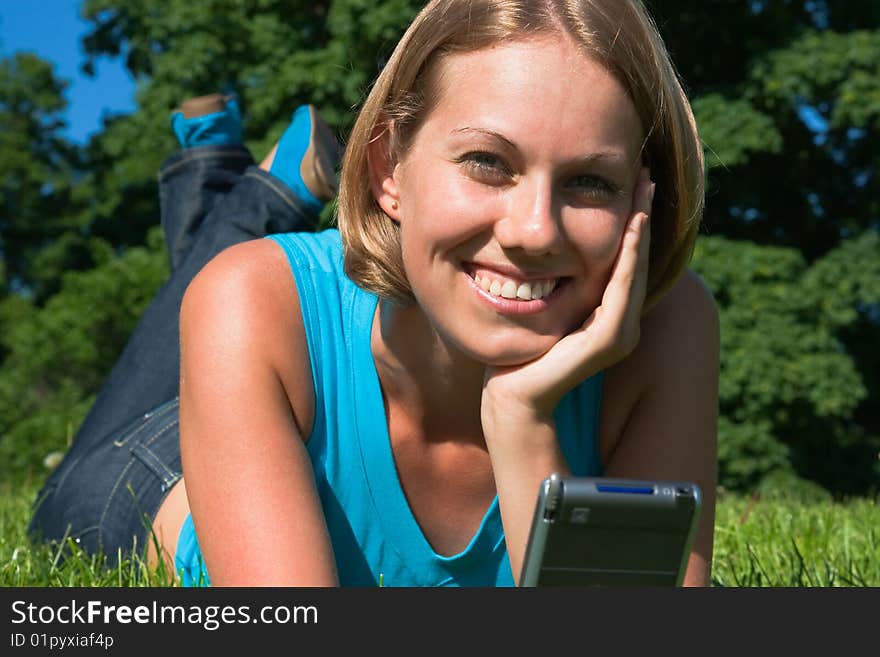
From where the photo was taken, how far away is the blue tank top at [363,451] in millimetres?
2357

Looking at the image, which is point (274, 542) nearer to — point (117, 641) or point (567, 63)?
point (117, 641)

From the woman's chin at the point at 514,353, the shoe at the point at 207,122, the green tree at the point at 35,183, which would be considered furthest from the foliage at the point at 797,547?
the green tree at the point at 35,183

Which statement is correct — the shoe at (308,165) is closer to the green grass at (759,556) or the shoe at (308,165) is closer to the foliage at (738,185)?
the green grass at (759,556)

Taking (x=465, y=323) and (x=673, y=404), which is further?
(x=673, y=404)

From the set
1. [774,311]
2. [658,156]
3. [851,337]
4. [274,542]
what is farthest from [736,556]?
[851,337]

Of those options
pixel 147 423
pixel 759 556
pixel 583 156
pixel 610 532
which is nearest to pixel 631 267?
pixel 583 156

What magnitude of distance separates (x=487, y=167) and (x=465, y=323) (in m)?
0.29

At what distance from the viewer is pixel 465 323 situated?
206 centimetres

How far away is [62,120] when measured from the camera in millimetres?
25688

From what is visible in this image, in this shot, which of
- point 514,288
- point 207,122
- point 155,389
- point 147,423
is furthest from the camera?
point 207,122

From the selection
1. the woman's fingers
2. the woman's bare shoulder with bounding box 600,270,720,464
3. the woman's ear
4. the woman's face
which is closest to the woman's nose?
the woman's face

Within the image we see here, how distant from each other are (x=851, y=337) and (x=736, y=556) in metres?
13.1

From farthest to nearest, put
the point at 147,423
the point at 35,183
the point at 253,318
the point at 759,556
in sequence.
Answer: the point at 35,183 → the point at 147,423 → the point at 759,556 → the point at 253,318

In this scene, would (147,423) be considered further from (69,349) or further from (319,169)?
(69,349)
